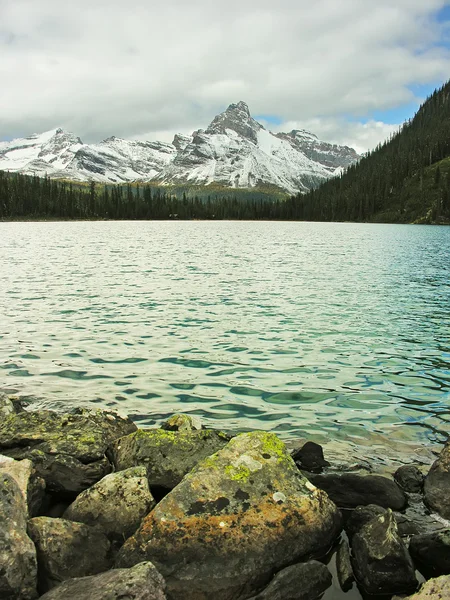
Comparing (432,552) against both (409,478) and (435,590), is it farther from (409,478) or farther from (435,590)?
(409,478)

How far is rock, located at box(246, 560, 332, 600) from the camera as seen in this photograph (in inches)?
271

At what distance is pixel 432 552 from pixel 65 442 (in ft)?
24.6

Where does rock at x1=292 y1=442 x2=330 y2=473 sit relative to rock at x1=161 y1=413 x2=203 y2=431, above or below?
below

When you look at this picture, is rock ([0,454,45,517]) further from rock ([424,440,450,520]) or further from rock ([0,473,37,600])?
rock ([424,440,450,520])

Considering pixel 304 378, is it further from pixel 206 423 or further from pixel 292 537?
pixel 292 537

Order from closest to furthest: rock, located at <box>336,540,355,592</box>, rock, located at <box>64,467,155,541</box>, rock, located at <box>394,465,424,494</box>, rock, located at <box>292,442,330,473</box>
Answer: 1. rock, located at <box>336,540,355,592</box>
2. rock, located at <box>64,467,155,541</box>
3. rock, located at <box>394,465,424,494</box>
4. rock, located at <box>292,442,330,473</box>

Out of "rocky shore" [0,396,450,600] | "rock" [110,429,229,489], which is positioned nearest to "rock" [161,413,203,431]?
"rock" [110,429,229,489]

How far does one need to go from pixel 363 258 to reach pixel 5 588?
63.3 m

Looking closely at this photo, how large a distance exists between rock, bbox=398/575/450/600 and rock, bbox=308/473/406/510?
2.79 m

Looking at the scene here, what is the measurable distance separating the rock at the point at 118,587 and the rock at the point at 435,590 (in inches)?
136

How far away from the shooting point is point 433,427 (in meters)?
13.3

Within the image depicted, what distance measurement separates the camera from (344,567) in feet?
25.1

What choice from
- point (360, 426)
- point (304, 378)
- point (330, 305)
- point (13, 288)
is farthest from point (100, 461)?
point (13, 288)

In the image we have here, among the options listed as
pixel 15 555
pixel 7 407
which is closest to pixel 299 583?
pixel 15 555
